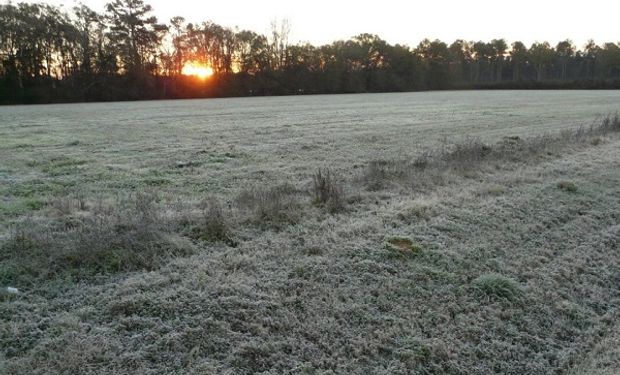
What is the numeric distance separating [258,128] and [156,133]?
439 cm

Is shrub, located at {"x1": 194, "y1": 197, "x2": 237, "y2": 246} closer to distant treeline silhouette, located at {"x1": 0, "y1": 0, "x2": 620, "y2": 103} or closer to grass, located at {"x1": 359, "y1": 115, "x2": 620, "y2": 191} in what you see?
grass, located at {"x1": 359, "y1": 115, "x2": 620, "y2": 191}

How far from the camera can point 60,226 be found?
219 inches

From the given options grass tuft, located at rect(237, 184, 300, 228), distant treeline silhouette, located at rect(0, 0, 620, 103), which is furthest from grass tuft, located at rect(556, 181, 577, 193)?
distant treeline silhouette, located at rect(0, 0, 620, 103)

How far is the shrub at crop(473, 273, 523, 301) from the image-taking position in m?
4.03

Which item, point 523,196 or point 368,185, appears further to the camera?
point 368,185

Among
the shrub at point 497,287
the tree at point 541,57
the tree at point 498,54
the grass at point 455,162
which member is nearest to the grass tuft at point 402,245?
the shrub at point 497,287

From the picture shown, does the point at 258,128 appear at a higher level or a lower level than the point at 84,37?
lower

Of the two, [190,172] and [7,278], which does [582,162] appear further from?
[7,278]

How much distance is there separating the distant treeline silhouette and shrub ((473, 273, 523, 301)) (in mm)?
59297

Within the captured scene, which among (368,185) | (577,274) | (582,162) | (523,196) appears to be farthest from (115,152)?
(582,162)

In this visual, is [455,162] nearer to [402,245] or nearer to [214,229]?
[402,245]

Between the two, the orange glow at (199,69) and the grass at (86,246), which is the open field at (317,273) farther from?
the orange glow at (199,69)

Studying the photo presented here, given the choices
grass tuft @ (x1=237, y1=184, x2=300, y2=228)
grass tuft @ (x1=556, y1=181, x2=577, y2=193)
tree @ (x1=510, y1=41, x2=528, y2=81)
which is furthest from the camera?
tree @ (x1=510, y1=41, x2=528, y2=81)

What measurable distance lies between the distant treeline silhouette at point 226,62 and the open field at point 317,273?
54837mm
